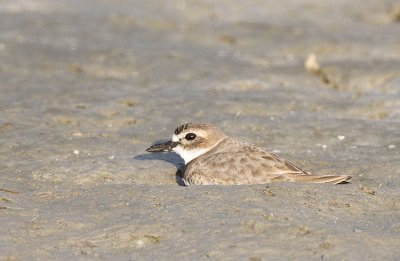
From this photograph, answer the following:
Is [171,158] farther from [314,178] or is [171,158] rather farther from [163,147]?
[314,178]

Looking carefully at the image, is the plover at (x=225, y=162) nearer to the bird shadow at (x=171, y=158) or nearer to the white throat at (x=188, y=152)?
the white throat at (x=188, y=152)

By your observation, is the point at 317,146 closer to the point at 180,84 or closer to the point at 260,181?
the point at 260,181

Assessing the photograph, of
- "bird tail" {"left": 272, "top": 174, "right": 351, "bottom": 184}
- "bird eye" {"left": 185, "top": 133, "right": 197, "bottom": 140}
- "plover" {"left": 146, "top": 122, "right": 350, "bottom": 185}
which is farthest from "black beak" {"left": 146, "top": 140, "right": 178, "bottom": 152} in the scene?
"bird tail" {"left": 272, "top": 174, "right": 351, "bottom": 184}

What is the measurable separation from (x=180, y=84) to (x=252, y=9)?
559 cm

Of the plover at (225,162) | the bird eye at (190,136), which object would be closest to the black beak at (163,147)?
the plover at (225,162)

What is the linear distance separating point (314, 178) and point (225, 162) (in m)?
0.79

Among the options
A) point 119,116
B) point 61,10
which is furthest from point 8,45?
point 119,116

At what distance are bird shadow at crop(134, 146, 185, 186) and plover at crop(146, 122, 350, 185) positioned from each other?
0.43 feet

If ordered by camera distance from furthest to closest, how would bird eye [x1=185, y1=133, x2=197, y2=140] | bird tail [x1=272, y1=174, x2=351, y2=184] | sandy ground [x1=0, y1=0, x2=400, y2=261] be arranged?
bird eye [x1=185, y1=133, x2=197, y2=140]
bird tail [x1=272, y1=174, x2=351, y2=184]
sandy ground [x1=0, y1=0, x2=400, y2=261]

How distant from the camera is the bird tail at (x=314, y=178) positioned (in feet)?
24.3

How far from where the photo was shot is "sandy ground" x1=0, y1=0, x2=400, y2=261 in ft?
19.8

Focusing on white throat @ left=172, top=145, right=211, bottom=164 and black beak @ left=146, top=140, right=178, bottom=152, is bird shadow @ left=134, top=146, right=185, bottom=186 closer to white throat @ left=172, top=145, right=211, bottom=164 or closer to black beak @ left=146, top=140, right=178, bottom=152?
white throat @ left=172, top=145, right=211, bottom=164

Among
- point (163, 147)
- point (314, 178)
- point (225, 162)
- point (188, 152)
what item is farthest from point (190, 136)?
point (314, 178)

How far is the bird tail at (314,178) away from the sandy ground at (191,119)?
8 centimetres
